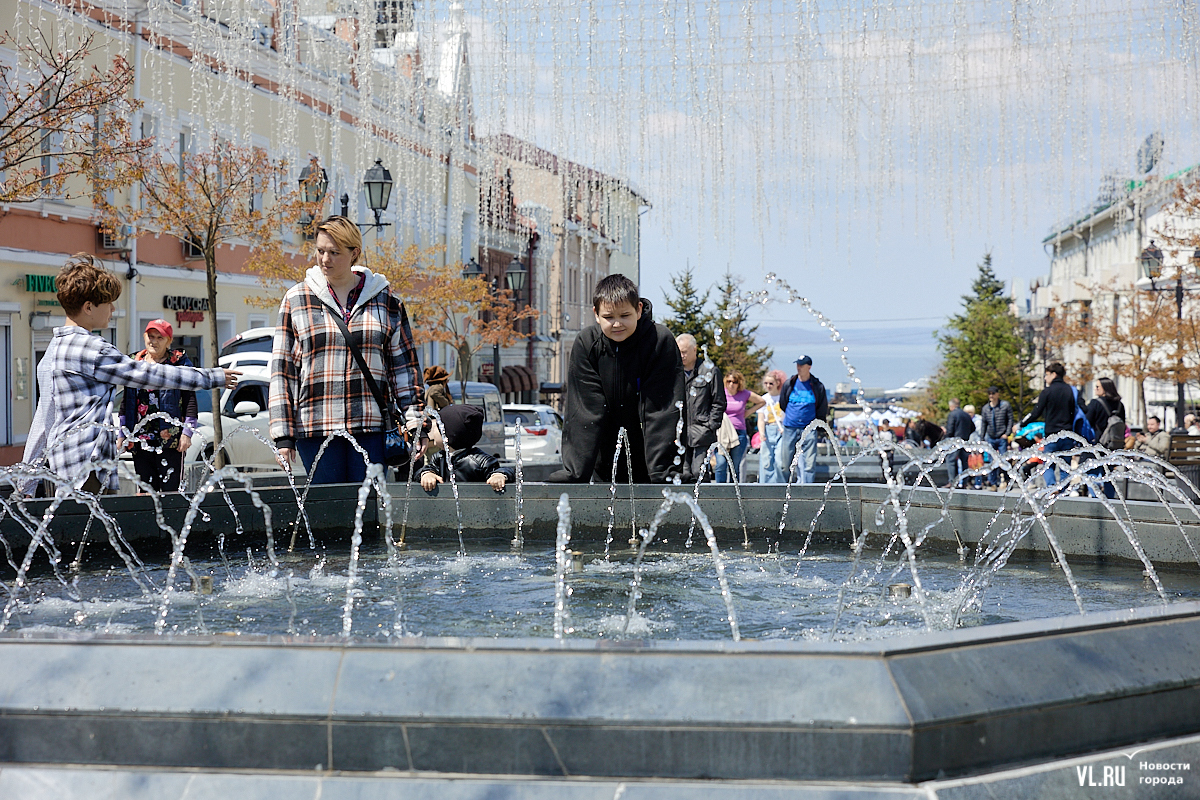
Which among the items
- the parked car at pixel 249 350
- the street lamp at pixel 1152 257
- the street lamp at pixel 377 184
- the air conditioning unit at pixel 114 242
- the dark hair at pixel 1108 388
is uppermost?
the street lamp at pixel 377 184

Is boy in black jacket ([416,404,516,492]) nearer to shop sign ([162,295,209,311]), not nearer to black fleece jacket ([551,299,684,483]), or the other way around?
black fleece jacket ([551,299,684,483])

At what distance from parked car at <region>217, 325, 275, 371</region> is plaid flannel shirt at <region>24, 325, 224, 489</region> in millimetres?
12210

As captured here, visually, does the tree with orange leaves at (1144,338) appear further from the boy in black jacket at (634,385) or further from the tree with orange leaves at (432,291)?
the boy in black jacket at (634,385)

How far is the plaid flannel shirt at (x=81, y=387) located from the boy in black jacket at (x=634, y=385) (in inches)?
78.5

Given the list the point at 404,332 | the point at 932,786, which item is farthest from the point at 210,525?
the point at 932,786

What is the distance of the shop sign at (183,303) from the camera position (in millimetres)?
28047

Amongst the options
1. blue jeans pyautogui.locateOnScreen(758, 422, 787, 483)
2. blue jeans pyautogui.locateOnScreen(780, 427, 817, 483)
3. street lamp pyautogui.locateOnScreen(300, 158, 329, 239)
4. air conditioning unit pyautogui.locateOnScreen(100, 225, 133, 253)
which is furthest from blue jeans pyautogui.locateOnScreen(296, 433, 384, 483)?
air conditioning unit pyautogui.locateOnScreen(100, 225, 133, 253)

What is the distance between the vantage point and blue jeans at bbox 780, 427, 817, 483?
1399cm

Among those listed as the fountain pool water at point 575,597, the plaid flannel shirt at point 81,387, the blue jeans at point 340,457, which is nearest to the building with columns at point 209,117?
the blue jeans at point 340,457

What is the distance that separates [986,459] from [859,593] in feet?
72.9

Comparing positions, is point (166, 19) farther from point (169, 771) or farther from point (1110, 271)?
point (1110, 271)

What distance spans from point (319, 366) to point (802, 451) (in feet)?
27.2

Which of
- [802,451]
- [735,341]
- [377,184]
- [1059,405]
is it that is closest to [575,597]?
[802,451]

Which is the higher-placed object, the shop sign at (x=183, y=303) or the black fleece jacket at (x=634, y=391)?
the shop sign at (x=183, y=303)
